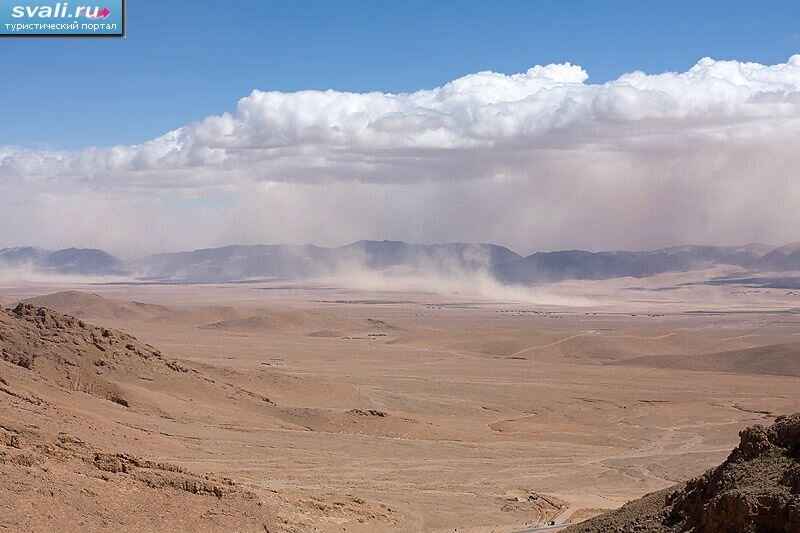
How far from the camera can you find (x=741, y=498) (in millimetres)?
17625

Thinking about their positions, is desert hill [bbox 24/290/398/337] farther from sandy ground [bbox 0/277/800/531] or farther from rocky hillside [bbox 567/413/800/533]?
rocky hillside [bbox 567/413/800/533]

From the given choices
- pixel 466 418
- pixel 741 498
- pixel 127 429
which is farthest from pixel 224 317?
pixel 741 498

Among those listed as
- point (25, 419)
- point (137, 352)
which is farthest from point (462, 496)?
point (137, 352)

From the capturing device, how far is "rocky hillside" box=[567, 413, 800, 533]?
17.3 metres

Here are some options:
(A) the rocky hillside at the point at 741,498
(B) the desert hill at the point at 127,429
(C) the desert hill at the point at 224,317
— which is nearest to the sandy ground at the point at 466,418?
(B) the desert hill at the point at 127,429

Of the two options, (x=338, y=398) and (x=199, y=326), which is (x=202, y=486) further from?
(x=199, y=326)

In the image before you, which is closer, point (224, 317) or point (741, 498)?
point (741, 498)

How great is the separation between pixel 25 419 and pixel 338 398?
3397 cm

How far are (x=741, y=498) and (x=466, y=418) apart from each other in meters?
48.1

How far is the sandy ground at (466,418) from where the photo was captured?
37.9m

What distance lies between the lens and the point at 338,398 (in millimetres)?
66875

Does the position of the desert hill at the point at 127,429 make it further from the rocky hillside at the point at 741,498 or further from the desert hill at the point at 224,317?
the desert hill at the point at 224,317

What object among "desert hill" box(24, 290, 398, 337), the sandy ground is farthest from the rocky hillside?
"desert hill" box(24, 290, 398, 337)

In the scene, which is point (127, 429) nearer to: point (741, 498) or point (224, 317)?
point (741, 498)
